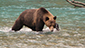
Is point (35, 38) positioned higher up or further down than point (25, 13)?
further down

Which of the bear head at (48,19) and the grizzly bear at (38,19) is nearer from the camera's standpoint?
the bear head at (48,19)

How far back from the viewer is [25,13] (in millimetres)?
11070

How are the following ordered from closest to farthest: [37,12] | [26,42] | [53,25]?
1. [26,42]
2. [53,25]
3. [37,12]

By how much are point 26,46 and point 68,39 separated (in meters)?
2.21

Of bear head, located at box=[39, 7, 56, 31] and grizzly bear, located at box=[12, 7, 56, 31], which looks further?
grizzly bear, located at box=[12, 7, 56, 31]

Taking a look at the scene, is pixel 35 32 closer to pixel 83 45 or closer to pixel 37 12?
pixel 37 12

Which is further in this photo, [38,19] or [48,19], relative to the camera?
[38,19]

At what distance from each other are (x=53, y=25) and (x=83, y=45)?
2.32 metres

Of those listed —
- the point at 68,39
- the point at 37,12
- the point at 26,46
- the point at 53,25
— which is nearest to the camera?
the point at 26,46

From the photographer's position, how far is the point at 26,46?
789 centimetres

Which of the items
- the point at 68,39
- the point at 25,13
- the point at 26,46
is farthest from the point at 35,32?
the point at 26,46

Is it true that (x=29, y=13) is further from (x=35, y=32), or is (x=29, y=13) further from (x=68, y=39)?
(x=68, y=39)

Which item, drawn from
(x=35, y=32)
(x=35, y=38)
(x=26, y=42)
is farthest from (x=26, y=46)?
(x=35, y=32)

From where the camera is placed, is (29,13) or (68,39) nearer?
(68,39)
